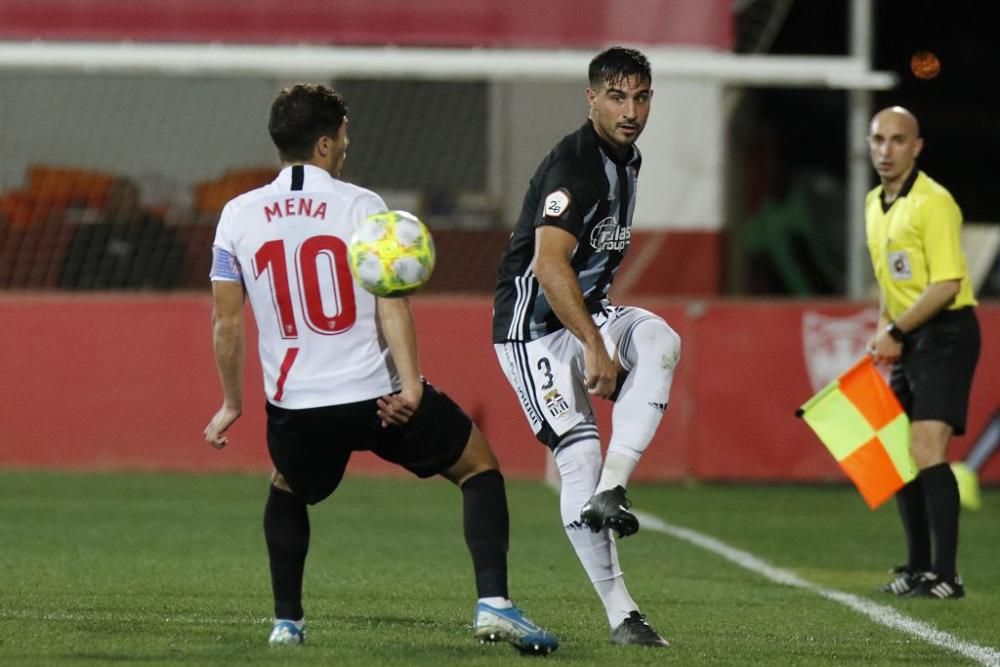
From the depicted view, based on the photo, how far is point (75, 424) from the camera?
1477 centimetres

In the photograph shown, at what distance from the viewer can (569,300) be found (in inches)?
256

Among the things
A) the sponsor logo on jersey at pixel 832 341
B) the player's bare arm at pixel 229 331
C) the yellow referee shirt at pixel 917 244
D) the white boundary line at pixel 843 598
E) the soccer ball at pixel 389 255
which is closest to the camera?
the soccer ball at pixel 389 255

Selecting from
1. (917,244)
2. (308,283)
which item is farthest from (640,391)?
(917,244)

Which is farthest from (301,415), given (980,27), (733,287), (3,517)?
(980,27)

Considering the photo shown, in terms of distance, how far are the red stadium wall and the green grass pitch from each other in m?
0.35

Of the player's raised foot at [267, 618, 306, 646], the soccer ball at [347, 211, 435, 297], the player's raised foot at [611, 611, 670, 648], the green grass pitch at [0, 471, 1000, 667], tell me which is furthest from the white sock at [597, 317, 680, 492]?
the player's raised foot at [267, 618, 306, 646]

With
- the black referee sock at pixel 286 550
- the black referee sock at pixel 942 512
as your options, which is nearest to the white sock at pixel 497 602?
the black referee sock at pixel 286 550

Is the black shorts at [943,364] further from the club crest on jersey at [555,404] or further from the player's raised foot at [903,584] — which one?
the club crest on jersey at [555,404]

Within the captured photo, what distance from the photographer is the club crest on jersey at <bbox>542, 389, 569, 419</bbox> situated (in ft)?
22.3

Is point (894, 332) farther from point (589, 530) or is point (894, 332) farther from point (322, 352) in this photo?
point (322, 352)

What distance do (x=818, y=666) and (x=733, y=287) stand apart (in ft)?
51.7

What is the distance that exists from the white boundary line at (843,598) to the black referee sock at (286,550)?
7.37 feet

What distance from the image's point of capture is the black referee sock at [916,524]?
902 centimetres

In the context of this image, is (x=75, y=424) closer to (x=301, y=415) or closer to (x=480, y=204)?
(x=480, y=204)
